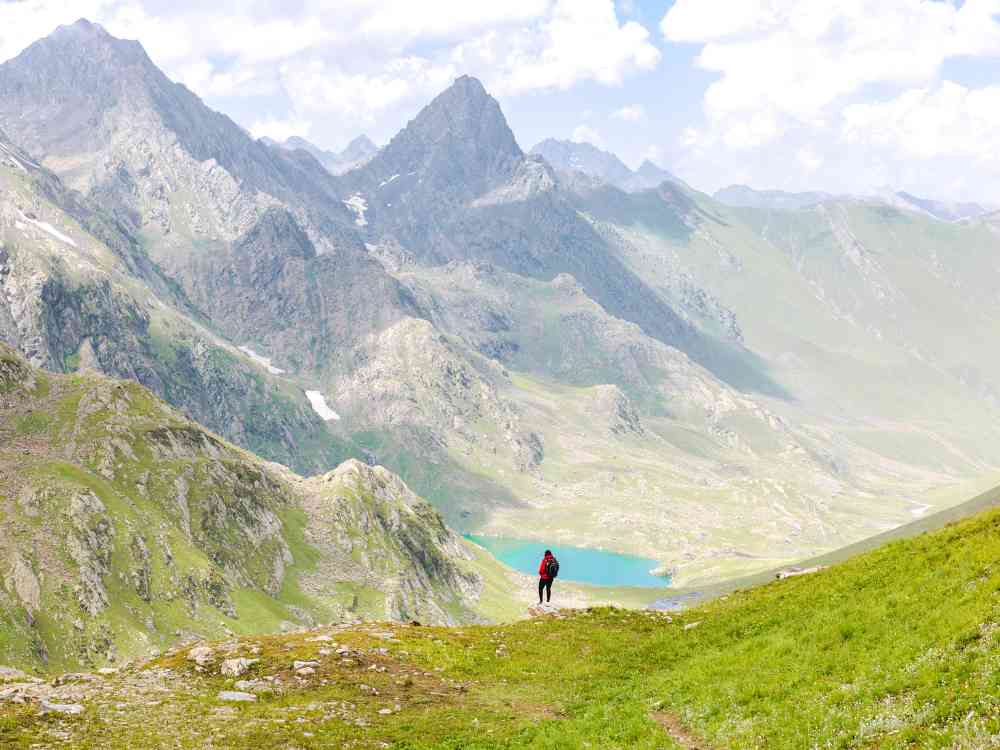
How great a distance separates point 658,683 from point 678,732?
636 cm

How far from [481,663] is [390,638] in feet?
23.7

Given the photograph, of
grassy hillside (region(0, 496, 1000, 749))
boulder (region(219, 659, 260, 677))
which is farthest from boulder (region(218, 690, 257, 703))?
boulder (region(219, 659, 260, 677))

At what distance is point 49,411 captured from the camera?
642 ft

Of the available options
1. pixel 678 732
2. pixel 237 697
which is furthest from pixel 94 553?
pixel 678 732

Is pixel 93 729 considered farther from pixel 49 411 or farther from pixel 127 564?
pixel 49 411

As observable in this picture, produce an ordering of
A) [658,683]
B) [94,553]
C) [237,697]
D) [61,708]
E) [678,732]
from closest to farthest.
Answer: [678,732] < [61,708] < [658,683] < [237,697] < [94,553]

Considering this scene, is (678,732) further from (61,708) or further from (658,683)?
(61,708)

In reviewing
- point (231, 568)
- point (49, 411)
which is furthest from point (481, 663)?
point (49, 411)

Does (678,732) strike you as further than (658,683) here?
No

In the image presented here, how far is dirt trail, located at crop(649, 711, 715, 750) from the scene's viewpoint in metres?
33.1

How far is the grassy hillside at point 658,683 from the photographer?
100 feet

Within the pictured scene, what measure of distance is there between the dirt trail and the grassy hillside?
0.30 ft

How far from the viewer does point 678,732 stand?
34.9m

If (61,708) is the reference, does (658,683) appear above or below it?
below
